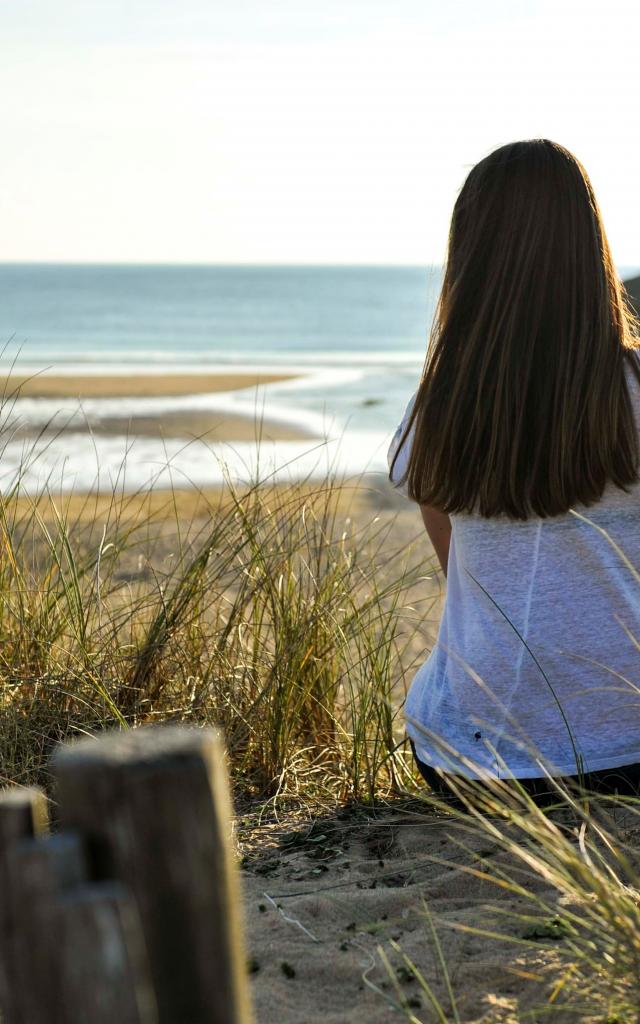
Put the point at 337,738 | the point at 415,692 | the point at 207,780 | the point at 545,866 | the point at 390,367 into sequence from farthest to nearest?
the point at 390,367, the point at 337,738, the point at 415,692, the point at 545,866, the point at 207,780

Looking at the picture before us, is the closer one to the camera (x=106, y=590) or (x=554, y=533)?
(x=554, y=533)

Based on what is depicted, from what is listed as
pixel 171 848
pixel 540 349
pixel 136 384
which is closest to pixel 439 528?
pixel 540 349

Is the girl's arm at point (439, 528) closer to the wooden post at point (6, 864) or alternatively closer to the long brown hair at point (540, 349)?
the long brown hair at point (540, 349)

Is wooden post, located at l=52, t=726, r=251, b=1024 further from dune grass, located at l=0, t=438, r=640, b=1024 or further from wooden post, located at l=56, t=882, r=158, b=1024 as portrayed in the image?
dune grass, located at l=0, t=438, r=640, b=1024

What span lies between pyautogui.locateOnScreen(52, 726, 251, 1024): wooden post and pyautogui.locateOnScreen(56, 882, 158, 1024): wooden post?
4 cm

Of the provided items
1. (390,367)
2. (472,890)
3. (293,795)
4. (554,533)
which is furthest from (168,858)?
(390,367)

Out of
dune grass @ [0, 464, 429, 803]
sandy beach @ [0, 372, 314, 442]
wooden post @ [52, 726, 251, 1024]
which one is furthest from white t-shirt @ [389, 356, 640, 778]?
sandy beach @ [0, 372, 314, 442]

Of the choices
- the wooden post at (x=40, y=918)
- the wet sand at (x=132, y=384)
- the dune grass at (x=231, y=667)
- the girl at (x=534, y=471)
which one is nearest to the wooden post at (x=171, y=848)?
the wooden post at (x=40, y=918)

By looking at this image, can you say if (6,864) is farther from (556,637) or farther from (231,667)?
(231,667)

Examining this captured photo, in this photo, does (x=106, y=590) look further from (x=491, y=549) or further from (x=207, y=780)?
(x=207, y=780)

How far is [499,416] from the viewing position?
2.47 meters

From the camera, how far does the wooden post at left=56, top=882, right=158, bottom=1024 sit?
2.92ft

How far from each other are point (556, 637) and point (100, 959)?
183 centimetres

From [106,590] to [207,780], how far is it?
246 centimetres
